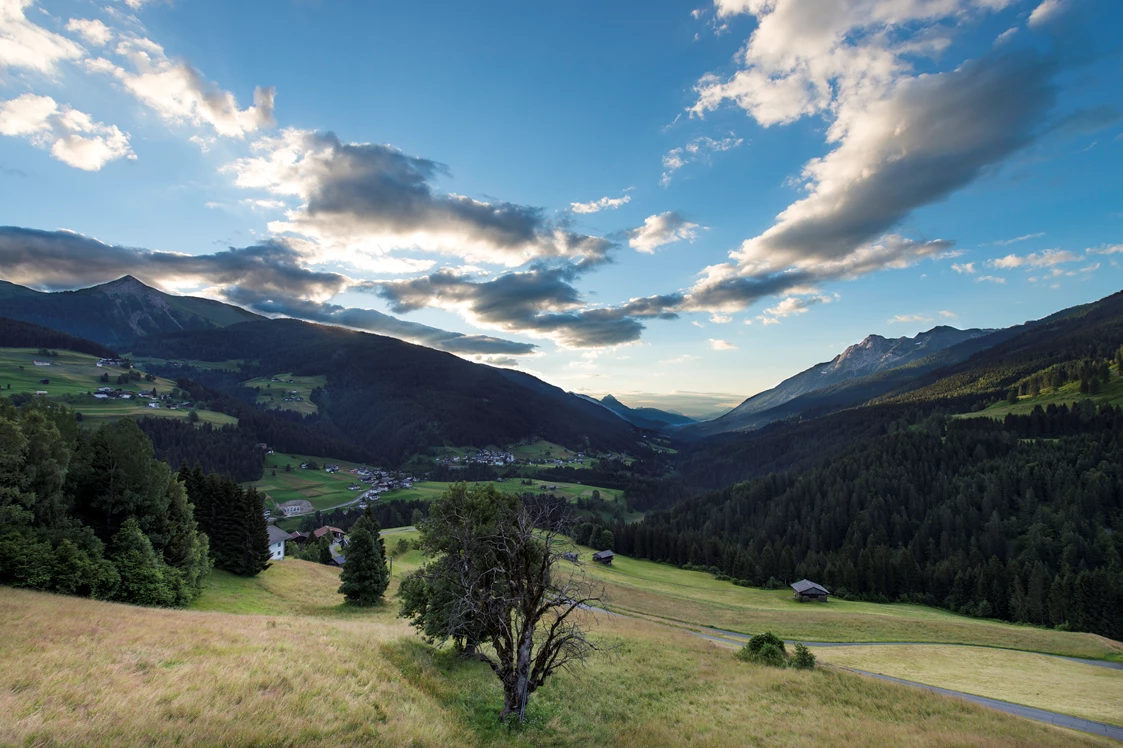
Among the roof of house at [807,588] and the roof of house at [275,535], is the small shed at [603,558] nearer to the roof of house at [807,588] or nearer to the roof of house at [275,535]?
the roof of house at [807,588]

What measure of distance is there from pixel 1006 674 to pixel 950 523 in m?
93.2

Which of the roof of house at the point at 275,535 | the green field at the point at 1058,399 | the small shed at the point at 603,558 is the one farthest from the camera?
the green field at the point at 1058,399

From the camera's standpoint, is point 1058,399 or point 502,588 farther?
point 1058,399

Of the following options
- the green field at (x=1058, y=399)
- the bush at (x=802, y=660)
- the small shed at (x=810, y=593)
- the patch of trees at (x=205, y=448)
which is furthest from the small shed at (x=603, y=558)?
the green field at (x=1058, y=399)

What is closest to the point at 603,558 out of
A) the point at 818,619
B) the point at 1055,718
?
the point at 818,619

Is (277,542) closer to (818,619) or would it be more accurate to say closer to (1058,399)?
(818,619)

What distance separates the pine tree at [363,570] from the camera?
143ft

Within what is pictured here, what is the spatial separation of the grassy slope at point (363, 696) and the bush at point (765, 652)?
6.57ft

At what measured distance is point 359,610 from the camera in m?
41.9

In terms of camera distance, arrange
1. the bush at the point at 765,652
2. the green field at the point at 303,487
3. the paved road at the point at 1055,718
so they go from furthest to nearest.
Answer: the green field at the point at 303,487
the bush at the point at 765,652
the paved road at the point at 1055,718

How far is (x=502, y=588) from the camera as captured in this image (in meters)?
25.7

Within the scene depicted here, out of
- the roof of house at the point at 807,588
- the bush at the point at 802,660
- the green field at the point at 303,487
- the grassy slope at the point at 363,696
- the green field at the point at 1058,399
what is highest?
the green field at the point at 1058,399

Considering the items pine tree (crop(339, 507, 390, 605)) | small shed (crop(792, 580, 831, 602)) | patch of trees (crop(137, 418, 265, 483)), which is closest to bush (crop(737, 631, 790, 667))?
pine tree (crop(339, 507, 390, 605))

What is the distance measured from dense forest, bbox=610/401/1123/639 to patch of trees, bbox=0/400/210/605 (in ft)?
317
